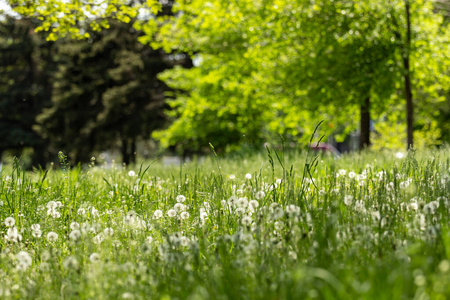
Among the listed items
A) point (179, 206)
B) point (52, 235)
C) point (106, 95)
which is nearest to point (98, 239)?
point (52, 235)

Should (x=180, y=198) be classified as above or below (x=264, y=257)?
above

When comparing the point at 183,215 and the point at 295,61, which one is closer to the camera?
the point at 183,215

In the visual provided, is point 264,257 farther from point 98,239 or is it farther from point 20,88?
point 20,88

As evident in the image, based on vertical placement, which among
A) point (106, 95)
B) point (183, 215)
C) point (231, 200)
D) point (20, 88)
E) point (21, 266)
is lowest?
point (21, 266)

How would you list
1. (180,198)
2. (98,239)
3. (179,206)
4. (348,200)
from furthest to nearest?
(180,198) → (179,206) → (348,200) → (98,239)

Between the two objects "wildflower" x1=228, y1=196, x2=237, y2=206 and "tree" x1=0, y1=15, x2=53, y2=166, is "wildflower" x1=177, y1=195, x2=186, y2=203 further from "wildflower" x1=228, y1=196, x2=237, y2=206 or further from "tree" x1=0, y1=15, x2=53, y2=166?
"tree" x1=0, y1=15, x2=53, y2=166

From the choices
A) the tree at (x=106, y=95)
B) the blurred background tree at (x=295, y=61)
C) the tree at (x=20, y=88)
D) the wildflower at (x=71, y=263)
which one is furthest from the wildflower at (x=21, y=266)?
the tree at (x=20, y=88)

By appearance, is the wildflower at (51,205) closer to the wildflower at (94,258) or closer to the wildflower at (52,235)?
the wildflower at (52,235)

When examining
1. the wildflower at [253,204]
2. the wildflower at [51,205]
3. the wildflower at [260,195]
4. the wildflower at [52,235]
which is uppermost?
the wildflower at [260,195]

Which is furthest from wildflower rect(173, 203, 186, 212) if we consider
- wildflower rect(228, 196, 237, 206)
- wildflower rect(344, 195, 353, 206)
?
wildflower rect(344, 195, 353, 206)

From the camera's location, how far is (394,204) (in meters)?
3.65

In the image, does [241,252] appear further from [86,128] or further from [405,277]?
[86,128]

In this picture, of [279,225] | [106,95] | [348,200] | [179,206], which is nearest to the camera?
[279,225]

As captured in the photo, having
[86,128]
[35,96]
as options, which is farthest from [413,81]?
[35,96]
